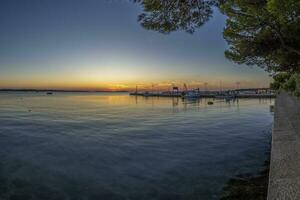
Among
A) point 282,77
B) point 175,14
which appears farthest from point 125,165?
point 282,77

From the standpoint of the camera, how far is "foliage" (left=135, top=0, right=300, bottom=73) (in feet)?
27.3

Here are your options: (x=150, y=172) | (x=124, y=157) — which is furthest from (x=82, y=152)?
(x=150, y=172)

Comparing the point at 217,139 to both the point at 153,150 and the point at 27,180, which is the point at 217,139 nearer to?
the point at 153,150

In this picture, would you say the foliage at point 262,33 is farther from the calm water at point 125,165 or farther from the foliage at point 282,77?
the foliage at point 282,77

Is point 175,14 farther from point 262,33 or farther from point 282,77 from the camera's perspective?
point 282,77

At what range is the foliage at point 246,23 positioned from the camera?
8.32m

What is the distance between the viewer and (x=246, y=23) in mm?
9398

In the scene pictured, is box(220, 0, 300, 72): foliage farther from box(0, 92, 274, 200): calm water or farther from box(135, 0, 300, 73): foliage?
box(0, 92, 274, 200): calm water

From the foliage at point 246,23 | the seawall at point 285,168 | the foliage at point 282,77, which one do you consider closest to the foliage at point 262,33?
the foliage at point 246,23

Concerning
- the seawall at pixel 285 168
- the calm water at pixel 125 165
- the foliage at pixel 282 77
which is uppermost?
→ the foliage at pixel 282 77

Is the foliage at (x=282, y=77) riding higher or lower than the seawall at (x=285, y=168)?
higher

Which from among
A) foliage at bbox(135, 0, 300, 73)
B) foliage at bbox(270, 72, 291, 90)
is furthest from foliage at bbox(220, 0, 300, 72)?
foliage at bbox(270, 72, 291, 90)

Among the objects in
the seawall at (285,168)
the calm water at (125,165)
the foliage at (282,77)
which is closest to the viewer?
the seawall at (285,168)

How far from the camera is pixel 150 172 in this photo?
956cm
